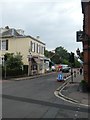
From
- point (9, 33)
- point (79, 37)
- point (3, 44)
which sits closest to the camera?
point (79, 37)

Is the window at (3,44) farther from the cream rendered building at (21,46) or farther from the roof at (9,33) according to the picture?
the roof at (9,33)

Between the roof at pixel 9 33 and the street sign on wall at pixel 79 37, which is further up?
the roof at pixel 9 33

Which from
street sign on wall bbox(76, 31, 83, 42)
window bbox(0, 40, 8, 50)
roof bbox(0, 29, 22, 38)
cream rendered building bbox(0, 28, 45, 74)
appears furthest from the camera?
roof bbox(0, 29, 22, 38)

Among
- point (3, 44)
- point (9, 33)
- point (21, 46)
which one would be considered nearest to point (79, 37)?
point (21, 46)

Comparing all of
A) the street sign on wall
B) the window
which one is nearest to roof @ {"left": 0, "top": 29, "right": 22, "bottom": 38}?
the window

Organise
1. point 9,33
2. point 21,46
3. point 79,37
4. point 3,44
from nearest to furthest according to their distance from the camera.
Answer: point 79,37 < point 21,46 < point 3,44 < point 9,33

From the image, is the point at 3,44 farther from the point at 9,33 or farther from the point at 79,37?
the point at 79,37

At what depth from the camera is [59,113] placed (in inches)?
581

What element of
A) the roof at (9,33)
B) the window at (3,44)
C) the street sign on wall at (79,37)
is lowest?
the street sign on wall at (79,37)

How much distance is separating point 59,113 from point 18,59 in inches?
1527

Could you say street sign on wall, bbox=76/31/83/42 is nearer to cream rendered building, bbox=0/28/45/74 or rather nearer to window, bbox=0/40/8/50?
cream rendered building, bbox=0/28/45/74

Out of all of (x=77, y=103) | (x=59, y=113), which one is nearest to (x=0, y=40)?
(x=77, y=103)

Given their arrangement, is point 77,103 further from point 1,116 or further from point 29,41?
point 29,41

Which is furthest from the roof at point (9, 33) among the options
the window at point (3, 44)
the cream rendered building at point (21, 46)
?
the window at point (3, 44)
